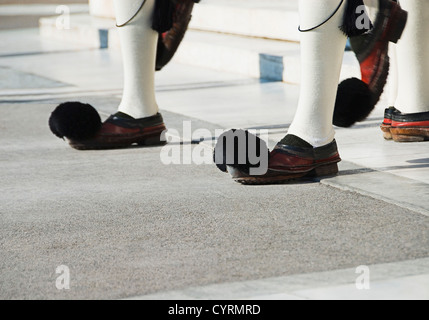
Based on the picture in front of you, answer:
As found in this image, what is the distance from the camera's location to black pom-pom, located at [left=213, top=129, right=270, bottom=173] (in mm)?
3152

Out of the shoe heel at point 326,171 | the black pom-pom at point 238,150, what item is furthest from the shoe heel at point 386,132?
the black pom-pom at point 238,150

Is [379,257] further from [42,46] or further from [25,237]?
[42,46]

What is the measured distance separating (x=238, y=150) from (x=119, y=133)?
0.97 m

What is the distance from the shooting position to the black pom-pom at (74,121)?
3.86 metres

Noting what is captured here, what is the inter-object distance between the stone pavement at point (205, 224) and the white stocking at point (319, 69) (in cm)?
19

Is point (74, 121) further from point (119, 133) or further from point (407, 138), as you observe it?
point (407, 138)

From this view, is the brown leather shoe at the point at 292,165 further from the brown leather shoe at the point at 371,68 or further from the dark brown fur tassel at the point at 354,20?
the dark brown fur tassel at the point at 354,20

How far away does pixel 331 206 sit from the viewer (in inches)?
116

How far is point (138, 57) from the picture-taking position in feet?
13.2

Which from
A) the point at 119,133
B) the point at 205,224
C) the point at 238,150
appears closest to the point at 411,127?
the point at 238,150

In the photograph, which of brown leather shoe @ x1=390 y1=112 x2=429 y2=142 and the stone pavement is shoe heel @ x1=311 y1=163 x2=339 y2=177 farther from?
brown leather shoe @ x1=390 y1=112 x2=429 y2=142

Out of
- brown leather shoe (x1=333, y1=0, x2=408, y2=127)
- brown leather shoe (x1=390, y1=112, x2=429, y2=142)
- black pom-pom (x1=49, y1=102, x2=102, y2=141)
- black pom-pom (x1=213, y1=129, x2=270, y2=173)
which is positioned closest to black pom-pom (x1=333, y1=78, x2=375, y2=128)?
brown leather shoe (x1=333, y1=0, x2=408, y2=127)

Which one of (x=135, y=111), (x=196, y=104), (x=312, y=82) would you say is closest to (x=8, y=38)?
(x=196, y=104)

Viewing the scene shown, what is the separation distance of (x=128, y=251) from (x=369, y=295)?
2.35 feet
